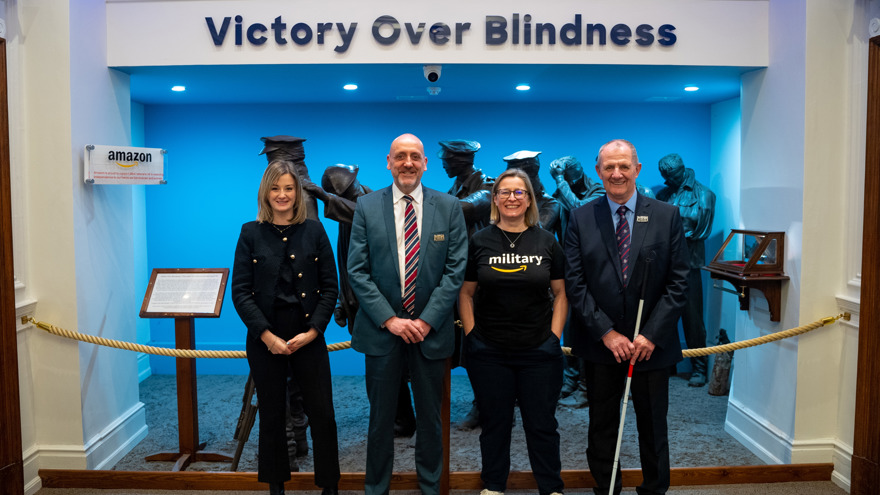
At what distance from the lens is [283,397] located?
3.35 metres

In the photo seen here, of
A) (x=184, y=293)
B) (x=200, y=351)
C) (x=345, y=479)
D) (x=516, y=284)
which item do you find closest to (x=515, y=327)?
(x=516, y=284)

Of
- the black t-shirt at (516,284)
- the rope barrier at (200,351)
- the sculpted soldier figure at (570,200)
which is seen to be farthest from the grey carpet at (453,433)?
the black t-shirt at (516,284)

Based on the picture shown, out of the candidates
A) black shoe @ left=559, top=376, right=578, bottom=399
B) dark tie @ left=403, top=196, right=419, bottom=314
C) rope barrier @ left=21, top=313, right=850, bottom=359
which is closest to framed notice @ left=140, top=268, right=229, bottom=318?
rope barrier @ left=21, top=313, right=850, bottom=359

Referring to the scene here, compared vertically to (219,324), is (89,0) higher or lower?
higher

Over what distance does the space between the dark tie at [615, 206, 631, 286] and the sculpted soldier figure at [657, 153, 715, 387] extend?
290cm

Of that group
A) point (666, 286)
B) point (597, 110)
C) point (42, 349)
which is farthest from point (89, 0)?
point (597, 110)

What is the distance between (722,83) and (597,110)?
136cm

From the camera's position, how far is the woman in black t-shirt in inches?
125

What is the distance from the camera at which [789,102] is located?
4.17 meters

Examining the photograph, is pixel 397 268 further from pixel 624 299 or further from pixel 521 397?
pixel 624 299

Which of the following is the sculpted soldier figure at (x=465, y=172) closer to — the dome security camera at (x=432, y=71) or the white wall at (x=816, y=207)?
the dome security camera at (x=432, y=71)

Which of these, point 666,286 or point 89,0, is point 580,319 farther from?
point 89,0

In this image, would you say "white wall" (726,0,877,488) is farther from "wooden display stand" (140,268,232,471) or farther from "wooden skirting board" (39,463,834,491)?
"wooden display stand" (140,268,232,471)

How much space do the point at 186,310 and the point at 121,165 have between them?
100cm
